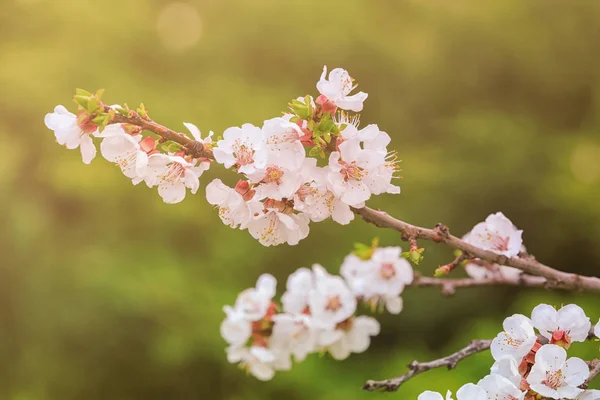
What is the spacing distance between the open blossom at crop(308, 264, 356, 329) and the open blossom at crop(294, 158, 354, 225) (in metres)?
0.48

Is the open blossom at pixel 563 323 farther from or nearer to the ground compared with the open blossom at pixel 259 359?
nearer to the ground

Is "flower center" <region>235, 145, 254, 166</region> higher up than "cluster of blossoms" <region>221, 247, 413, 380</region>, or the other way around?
"cluster of blossoms" <region>221, 247, 413, 380</region>

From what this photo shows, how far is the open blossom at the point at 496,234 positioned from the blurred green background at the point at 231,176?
3.52 ft

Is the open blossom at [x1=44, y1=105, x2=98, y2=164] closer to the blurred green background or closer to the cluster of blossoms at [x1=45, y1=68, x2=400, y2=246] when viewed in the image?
the cluster of blossoms at [x1=45, y1=68, x2=400, y2=246]

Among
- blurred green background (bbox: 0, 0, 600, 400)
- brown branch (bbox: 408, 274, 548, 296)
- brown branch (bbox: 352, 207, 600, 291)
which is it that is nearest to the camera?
brown branch (bbox: 352, 207, 600, 291)

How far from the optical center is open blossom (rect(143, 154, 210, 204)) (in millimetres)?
656

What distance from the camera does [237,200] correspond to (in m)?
0.67

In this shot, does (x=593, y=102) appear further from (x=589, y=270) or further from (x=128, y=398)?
(x=128, y=398)

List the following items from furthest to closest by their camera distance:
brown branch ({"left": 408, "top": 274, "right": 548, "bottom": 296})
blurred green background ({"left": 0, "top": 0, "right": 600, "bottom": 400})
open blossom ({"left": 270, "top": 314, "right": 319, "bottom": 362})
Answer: blurred green background ({"left": 0, "top": 0, "right": 600, "bottom": 400}), open blossom ({"left": 270, "top": 314, "right": 319, "bottom": 362}), brown branch ({"left": 408, "top": 274, "right": 548, "bottom": 296})

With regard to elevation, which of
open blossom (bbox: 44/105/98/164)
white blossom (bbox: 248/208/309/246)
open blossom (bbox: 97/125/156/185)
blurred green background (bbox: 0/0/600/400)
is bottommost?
white blossom (bbox: 248/208/309/246)

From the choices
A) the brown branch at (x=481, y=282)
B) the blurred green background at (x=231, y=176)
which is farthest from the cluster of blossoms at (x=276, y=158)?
the blurred green background at (x=231, y=176)

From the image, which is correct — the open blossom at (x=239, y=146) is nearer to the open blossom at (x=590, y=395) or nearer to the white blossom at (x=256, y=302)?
the open blossom at (x=590, y=395)

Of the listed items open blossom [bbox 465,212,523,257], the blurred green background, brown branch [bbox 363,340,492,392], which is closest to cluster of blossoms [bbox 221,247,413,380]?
open blossom [bbox 465,212,523,257]

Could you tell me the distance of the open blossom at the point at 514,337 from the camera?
62 cm
